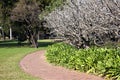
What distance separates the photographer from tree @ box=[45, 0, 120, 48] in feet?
39.6

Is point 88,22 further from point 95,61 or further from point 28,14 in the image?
point 28,14

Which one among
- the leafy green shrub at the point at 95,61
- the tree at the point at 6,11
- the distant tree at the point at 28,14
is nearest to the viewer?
the leafy green shrub at the point at 95,61

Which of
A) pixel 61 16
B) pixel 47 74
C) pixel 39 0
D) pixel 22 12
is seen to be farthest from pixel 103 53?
pixel 39 0

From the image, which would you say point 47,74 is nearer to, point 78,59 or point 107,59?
point 78,59

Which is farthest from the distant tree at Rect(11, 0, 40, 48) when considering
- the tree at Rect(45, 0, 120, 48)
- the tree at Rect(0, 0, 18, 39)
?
the tree at Rect(45, 0, 120, 48)

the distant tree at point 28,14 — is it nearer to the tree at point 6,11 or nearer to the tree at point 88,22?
the tree at point 6,11

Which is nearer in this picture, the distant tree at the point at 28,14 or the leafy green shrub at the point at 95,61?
the leafy green shrub at the point at 95,61

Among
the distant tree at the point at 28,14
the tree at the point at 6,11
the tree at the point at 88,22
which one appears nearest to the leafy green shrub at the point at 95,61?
the tree at the point at 88,22

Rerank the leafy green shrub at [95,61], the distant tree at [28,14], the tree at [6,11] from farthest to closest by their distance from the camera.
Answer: the tree at [6,11]
the distant tree at [28,14]
the leafy green shrub at [95,61]

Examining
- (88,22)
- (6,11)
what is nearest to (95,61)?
(88,22)

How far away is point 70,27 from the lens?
20.8 meters

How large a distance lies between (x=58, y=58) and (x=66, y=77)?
4.50m

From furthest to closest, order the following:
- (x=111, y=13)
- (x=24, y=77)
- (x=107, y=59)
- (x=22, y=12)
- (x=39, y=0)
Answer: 1. (x=39, y=0)
2. (x=22, y=12)
3. (x=24, y=77)
4. (x=107, y=59)
5. (x=111, y=13)

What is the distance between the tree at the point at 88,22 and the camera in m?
12.1
